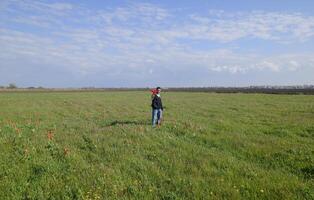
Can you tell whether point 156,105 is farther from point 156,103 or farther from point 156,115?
point 156,115

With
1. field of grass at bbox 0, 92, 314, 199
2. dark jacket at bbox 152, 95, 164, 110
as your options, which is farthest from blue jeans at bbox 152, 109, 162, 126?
field of grass at bbox 0, 92, 314, 199

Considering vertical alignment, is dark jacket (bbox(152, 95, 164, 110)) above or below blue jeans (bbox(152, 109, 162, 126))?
above

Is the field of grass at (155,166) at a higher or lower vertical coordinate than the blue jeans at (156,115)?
lower

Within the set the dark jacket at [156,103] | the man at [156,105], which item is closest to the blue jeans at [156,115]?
the man at [156,105]

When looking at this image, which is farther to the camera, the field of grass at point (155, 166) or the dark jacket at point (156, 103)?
the dark jacket at point (156, 103)

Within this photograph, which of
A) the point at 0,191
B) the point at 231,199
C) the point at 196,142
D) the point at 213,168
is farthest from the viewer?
the point at 196,142

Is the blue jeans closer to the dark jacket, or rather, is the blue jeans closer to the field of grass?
the dark jacket

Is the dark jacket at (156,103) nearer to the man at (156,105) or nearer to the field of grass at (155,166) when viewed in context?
the man at (156,105)

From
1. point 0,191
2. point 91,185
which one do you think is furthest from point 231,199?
point 0,191

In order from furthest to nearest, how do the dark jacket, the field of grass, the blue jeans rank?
the blue jeans, the dark jacket, the field of grass

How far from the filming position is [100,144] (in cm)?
1362

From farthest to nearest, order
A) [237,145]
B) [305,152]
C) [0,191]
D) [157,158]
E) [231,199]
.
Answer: [237,145] → [305,152] → [157,158] → [0,191] → [231,199]

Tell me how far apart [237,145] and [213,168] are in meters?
3.65

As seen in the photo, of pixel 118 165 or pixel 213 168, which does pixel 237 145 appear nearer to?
pixel 213 168
